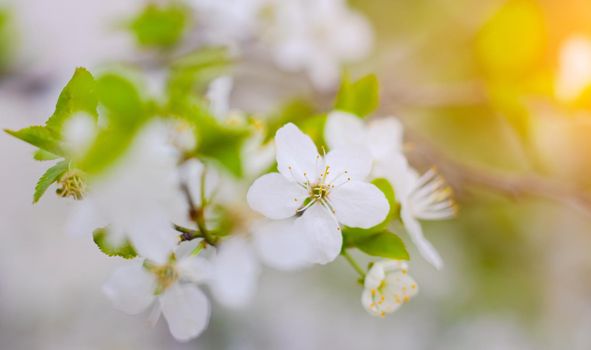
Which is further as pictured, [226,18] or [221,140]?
[226,18]

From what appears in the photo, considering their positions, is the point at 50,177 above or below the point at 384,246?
above

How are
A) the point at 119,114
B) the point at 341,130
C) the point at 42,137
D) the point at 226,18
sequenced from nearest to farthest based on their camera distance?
the point at 119,114
the point at 42,137
the point at 341,130
the point at 226,18

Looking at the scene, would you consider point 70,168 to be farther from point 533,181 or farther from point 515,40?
point 515,40

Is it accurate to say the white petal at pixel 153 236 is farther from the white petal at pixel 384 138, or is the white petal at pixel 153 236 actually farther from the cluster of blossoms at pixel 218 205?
the white petal at pixel 384 138

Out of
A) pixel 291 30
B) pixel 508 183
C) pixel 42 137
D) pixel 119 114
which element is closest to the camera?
pixel 119 114

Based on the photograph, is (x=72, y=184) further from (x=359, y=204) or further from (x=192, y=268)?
(x=359, y=204)

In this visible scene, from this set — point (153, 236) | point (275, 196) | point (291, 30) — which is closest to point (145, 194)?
point (153, 236)

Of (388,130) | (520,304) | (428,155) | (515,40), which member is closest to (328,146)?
(388,130)
